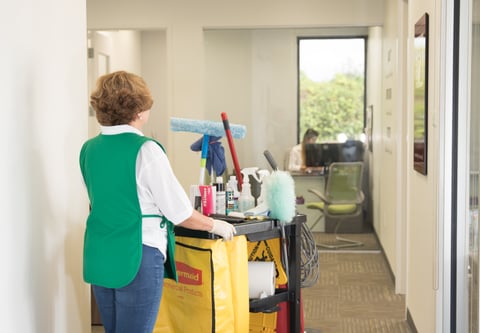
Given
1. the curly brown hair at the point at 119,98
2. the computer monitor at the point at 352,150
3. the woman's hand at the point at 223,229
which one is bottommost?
the woman's hand at the point at 223,229

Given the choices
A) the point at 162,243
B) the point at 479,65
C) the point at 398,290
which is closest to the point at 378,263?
the point at 398,290

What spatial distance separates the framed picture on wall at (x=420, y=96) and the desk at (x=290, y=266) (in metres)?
0.92

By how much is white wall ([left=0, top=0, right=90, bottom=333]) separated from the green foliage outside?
393cm

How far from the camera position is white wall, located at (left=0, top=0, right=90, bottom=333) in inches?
104

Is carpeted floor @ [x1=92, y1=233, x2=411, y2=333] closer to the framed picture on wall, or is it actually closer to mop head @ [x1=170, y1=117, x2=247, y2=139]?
the framed picture on wall

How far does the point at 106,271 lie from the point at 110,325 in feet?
0.79

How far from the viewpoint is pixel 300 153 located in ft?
23.6

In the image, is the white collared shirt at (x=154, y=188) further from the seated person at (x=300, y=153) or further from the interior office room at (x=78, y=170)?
the seated person at (x=300, y=153)

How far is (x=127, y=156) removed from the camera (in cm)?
274

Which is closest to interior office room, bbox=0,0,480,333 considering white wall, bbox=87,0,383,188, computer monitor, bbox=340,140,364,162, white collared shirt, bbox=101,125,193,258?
white collared shirt, bbox=101,125,193,258

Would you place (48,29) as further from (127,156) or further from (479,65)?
(479,65)

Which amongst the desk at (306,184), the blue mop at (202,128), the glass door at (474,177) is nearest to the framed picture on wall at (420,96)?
Result: the glass door at (474,177)

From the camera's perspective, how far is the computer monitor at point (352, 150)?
7188 millimetres

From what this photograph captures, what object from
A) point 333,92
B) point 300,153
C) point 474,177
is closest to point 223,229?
point 474,177
